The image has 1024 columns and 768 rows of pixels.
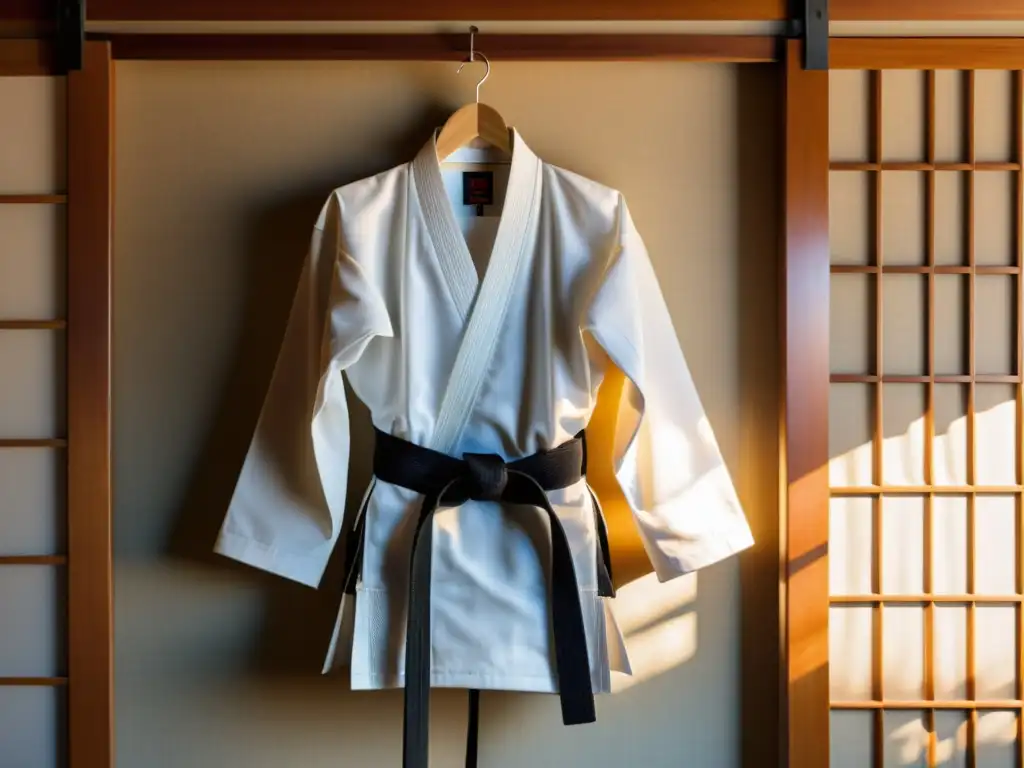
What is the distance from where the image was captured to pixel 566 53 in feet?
6.12

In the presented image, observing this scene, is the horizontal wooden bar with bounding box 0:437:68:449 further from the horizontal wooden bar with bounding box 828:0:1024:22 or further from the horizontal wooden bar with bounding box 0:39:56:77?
the horizontal wooden bar with bounding box 828:0:1024:22

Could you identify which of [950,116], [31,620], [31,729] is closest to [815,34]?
[950,116]

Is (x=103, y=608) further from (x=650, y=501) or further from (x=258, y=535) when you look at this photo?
(x=650, y=501)

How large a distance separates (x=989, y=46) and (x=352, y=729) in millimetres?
1948

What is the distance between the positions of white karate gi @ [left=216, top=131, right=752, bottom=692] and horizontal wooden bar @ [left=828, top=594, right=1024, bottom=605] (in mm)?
295

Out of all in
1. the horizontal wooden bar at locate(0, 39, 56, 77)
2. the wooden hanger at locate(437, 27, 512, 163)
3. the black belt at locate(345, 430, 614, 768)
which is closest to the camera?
the black belt at locate(345, 430, 614, 768)

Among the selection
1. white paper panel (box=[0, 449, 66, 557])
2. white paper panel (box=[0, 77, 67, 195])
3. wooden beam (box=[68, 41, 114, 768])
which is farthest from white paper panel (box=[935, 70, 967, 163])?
white paper panel (box=[0, 449, 66, 557])

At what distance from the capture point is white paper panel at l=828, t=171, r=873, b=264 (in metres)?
1.90

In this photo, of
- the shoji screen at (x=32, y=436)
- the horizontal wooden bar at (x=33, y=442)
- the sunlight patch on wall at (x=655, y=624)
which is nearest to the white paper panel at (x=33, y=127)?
the shoji screen at (x=32, y=436)

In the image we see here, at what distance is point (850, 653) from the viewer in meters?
1.89

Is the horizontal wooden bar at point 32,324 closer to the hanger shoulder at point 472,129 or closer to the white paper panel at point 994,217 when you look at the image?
the hanger shoulder at point 472,129

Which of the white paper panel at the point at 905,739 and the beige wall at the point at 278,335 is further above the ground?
the beige wall at the point at 278,335

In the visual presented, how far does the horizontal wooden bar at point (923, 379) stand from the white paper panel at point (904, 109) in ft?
1.50

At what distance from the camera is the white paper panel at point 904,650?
6.23 ft
